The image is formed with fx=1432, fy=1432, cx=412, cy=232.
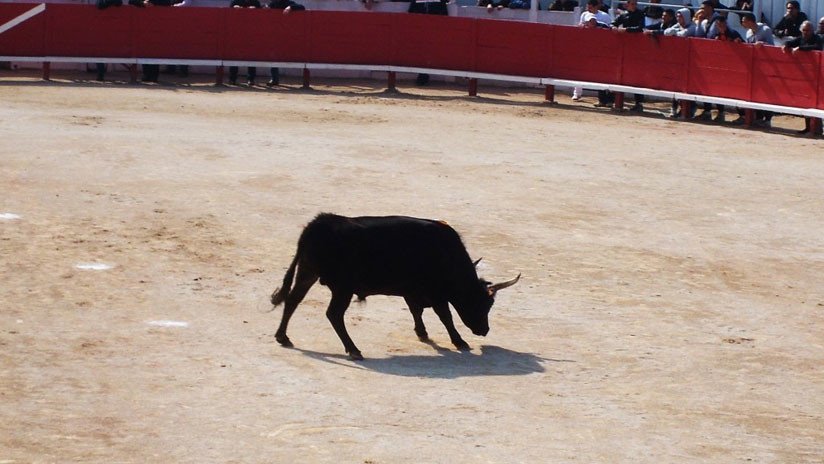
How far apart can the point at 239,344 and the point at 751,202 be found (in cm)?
858

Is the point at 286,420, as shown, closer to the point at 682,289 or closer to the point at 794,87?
the point at 682,289

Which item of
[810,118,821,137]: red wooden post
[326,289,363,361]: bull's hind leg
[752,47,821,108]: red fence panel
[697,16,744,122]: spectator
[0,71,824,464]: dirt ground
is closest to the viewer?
[0,71,824,464]: dirt ground

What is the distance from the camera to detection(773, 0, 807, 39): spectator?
80.6 ft

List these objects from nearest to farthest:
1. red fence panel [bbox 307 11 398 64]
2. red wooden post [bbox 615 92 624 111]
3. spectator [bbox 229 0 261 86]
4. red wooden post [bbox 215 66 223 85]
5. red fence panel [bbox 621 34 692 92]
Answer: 1. red fence panel [bbox 621 34 692 92]
2. red wooden post [bbox 615 92 624 111]
3. red wooden post [bbox 215 66 223 85]
4. spectator [bbox 229 0 261 86]
5. red fence panel [bbox 307 11 398 64]

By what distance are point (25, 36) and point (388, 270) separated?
18.3 metres

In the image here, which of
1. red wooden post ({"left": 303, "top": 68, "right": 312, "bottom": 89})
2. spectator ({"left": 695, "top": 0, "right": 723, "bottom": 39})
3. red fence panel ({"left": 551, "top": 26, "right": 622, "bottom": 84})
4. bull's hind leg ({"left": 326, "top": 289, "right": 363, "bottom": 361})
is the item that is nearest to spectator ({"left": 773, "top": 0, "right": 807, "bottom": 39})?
spectator ({"left": 695, "top": 0, "right": 723, "bottom": 39})

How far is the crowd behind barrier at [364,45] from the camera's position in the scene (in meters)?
25.4

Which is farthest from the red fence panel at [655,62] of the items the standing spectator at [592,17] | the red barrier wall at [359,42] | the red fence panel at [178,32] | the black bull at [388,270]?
the black bull at [388,270]

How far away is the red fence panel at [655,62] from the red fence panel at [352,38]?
15.4 feet

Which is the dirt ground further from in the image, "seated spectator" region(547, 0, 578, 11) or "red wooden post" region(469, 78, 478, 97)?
"seated spectator" region(547, 0, 578, 11)

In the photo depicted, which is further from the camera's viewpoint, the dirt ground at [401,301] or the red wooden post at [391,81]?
the red wooden post at [391,81]

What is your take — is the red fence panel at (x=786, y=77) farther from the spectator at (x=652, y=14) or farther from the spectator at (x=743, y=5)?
the spectator at (x=652, y=14)

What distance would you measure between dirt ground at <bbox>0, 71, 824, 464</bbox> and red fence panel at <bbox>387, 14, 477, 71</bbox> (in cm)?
525

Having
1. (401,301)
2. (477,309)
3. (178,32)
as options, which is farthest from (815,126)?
(477,309)
